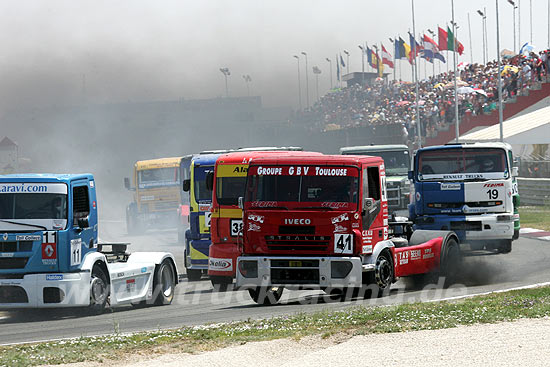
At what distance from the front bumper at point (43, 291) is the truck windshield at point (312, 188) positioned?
9.28ft

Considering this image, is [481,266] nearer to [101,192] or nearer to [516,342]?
[516,342]

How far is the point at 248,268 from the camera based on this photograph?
1332cm

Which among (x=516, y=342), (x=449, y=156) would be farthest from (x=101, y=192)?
(x=516, y=342)

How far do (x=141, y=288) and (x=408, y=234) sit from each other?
4.53 metres

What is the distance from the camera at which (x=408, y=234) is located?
15.9 metres

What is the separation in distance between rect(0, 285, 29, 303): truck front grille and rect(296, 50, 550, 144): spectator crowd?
37.5 meters

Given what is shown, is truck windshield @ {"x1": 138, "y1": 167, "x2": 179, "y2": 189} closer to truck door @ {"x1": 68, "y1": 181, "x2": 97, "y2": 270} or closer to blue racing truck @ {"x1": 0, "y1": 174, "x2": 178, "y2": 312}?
truck door @ {"x1": 68, "y1": 181, "x2": 97, "y2": 270}

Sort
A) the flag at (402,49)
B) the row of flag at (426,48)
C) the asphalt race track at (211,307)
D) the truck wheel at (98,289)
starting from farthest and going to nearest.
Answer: the flag at (402,49) < the row of flag at (426,48) < the truck wheel at (98,289) < the asphalt race track at (211,307)

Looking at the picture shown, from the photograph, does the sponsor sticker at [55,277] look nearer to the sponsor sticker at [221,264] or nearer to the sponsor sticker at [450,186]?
the sponsor sticker at [221,264]

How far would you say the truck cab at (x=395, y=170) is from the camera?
28.4 m

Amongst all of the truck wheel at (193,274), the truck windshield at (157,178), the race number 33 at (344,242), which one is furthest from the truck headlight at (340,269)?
the truck windshield at (157,178)

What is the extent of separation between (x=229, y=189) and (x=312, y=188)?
3.38 m

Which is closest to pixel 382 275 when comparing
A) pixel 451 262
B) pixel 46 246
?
pixel 451 262

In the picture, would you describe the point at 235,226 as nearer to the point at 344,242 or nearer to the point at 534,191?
the point at 344,242
